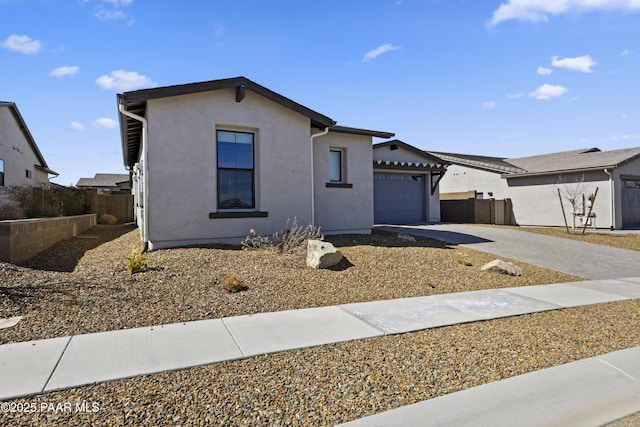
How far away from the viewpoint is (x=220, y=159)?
10086 millimetres

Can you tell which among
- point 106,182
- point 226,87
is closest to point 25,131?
point 226,87

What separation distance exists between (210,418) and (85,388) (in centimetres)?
133

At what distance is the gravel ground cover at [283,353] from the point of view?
324 centimetres

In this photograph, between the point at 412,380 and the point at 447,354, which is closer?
the point at 412,380

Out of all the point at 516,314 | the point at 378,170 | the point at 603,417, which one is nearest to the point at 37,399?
the point at 603,417

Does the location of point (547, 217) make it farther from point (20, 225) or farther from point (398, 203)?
point (20, 225)

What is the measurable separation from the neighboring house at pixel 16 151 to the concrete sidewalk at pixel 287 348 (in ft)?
60.4

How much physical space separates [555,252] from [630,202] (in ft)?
42.8

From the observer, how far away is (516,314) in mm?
6051

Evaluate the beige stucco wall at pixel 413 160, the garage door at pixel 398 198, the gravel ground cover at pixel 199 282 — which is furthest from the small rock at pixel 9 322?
the beige stucco wall at pixel 413 160

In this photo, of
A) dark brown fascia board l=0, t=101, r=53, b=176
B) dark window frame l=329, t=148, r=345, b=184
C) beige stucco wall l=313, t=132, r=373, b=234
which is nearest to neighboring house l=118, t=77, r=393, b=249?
beige stucco wall l=313, t=132, r=373, b=234

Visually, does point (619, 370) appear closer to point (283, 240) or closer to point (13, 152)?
point (283, 240)

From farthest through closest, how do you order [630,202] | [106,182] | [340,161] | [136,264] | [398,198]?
1. [106,182]
2. [630,202]
3. [398,198]
4. [340,161]
5. [136,264]

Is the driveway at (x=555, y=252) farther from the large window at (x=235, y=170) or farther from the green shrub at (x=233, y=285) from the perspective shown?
the green shrub at (x=233, y=285)
